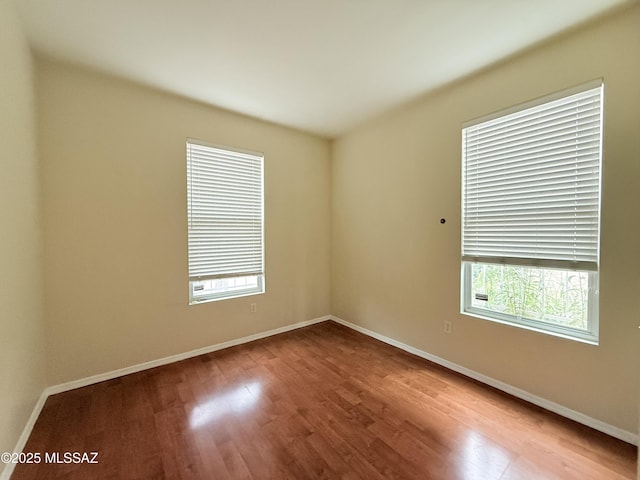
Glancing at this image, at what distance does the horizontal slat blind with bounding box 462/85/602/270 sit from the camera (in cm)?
177

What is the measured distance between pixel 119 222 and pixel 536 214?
3.59 meters

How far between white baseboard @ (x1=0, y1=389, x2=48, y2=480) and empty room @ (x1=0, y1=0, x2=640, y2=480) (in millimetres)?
17

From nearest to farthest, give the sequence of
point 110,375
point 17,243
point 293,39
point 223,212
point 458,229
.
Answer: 1. point 17,243
2. point 293,39
3. point 110,375
4. point 458,229
5. point 223,212

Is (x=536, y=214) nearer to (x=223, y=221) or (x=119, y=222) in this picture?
(x=223, y=221)

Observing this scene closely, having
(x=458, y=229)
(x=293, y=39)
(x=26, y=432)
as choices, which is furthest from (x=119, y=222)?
(x=458, y=229)

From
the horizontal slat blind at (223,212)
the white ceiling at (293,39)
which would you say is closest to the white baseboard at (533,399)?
the horizontal slat blind at (223,212)

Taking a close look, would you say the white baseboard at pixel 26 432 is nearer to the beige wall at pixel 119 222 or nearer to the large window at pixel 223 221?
the beige wall at pixel 119 222

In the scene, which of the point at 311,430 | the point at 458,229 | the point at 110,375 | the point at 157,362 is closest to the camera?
the point at 311,430

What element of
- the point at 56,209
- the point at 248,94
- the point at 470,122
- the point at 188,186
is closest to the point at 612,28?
the point at 470,122

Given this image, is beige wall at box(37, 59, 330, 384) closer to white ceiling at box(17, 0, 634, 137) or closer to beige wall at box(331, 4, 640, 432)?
white ceiling at box(17, 0, 634, 137)

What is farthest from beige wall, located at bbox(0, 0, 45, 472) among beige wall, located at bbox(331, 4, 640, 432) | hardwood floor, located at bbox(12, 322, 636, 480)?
beige wall, located at bbox(331, 4, 640, 432)

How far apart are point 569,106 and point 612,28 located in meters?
0.47

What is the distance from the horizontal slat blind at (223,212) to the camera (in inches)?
111

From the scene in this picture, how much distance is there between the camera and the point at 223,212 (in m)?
3.00
